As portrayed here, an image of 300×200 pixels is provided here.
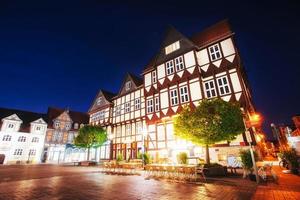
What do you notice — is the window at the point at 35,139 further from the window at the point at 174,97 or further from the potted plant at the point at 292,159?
the potted plant at the point at 292,159

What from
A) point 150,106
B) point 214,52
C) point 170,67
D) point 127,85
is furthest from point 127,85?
point 214,52

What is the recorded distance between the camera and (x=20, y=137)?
1547 inches

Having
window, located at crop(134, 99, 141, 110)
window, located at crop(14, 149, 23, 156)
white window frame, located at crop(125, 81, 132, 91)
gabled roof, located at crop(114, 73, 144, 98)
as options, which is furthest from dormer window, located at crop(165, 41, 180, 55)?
window, located at crop(14, 149, 23, 156)

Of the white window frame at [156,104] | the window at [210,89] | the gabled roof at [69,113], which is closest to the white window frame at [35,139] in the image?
the gabled roof at [69,113]

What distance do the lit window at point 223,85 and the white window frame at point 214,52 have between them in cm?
298

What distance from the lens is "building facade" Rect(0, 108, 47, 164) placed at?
37.1 metres

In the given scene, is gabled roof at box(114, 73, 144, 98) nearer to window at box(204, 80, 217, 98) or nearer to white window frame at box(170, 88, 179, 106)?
white window frame at box(170, 88, 179, 106)

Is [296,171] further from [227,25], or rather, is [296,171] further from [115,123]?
[115,123]

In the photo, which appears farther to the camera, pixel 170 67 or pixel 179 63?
pixel 170 67

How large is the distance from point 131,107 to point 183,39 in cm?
1490

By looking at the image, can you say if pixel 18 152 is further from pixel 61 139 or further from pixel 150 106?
pixel 150 106

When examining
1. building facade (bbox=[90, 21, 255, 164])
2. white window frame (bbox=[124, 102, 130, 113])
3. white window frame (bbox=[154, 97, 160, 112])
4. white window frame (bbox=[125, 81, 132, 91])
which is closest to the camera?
building facade (bbox=[90, 21, 255, 164])

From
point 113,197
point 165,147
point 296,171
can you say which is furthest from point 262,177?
point 165,147

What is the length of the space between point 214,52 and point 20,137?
151 ft
